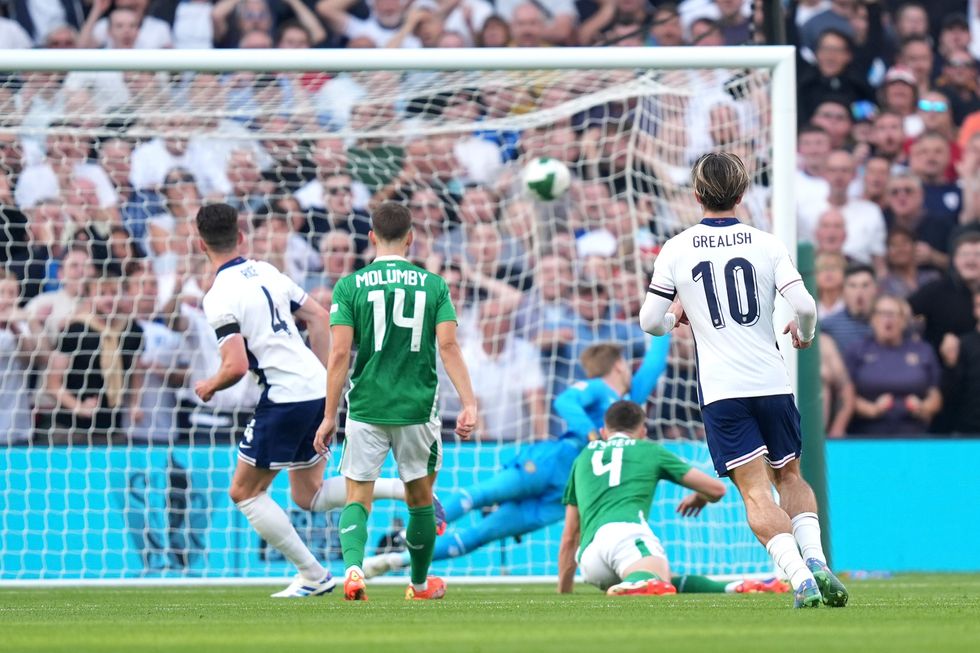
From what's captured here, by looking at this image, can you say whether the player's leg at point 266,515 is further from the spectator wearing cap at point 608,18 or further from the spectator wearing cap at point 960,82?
the spectator wearing cap at point 960,82

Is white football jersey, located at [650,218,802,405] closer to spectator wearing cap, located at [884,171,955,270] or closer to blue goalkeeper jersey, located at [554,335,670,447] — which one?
blue goalkeeper jersey, located at [554,335,670,447]

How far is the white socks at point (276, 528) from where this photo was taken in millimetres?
7781

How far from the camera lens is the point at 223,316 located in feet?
25.2

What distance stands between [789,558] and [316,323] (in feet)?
10.4

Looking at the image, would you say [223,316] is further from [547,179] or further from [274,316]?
[547,179]

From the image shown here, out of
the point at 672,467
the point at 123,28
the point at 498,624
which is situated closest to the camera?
the point at 498,624

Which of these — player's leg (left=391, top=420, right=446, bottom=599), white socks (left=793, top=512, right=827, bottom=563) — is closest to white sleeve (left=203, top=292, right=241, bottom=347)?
player's leg (left=391, top=420, right=446, bottom=599)

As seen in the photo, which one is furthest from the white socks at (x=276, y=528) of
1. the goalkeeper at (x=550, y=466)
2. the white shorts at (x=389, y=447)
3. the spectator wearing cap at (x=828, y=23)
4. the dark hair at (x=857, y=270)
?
the spectator wearing cap at (x=828, y=23)

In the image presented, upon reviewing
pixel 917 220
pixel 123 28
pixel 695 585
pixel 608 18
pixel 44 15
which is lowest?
pixel 695 585

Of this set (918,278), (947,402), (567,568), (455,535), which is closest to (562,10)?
(918,278)

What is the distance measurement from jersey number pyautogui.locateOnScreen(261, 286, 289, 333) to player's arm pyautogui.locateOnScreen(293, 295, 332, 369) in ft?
0.52

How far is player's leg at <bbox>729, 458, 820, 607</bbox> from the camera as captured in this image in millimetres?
5750

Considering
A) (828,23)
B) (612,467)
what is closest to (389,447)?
(612,467)

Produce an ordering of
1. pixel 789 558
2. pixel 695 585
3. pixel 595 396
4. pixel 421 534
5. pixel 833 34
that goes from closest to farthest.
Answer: pixel 789 558, pixel 421 534, pixel 695 585, pixel 595 396, pixel 833 34
